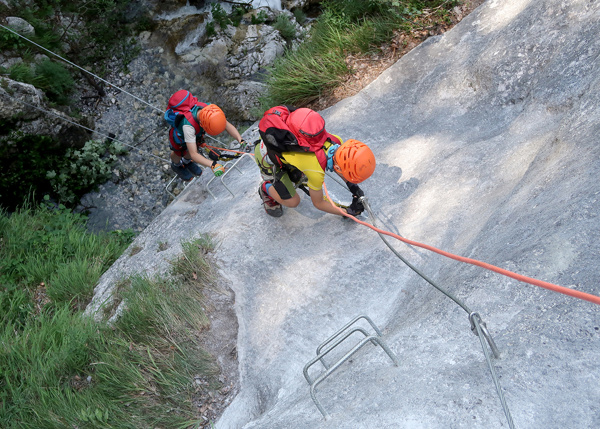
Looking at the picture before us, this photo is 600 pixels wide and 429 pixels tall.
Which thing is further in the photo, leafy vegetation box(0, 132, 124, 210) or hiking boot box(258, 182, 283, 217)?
leafy vegetation box(0, 132, 124, 210)

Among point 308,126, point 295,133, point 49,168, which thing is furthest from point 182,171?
point 49,168

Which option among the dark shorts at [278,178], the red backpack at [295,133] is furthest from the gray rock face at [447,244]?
the red backpack at [295,133]

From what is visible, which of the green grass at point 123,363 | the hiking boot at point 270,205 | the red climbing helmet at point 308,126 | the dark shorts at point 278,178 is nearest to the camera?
the green grass at point 123,363

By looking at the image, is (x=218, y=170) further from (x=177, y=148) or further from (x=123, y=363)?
(x=123, y=363)

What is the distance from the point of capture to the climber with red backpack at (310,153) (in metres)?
3.07

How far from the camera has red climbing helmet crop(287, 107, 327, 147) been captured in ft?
10.6

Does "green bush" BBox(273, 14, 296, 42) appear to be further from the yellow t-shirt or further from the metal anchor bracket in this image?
the metal anchor bracket

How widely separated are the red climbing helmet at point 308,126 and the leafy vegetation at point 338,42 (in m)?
2.96

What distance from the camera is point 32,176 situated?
7730mm

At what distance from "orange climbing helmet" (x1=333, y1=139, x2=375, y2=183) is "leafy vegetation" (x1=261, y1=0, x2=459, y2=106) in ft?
10.6

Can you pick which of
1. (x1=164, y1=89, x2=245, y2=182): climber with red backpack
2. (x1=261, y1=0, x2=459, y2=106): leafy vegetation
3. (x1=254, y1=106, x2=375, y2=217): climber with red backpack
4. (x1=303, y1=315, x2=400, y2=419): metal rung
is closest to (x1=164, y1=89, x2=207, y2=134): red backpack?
(x1=164, y1=89, x2=245, y2=182): climber with red backpack

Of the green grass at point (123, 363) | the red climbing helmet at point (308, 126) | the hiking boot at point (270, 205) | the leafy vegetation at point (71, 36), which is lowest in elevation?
the hiking boot at point (270, 205)

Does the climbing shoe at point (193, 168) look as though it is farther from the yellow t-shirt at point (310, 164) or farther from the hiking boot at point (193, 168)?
the yellow t-shirt at point (310, 164)

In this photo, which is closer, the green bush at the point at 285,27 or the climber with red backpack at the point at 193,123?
the climber with red backpack at the point at 193,123
